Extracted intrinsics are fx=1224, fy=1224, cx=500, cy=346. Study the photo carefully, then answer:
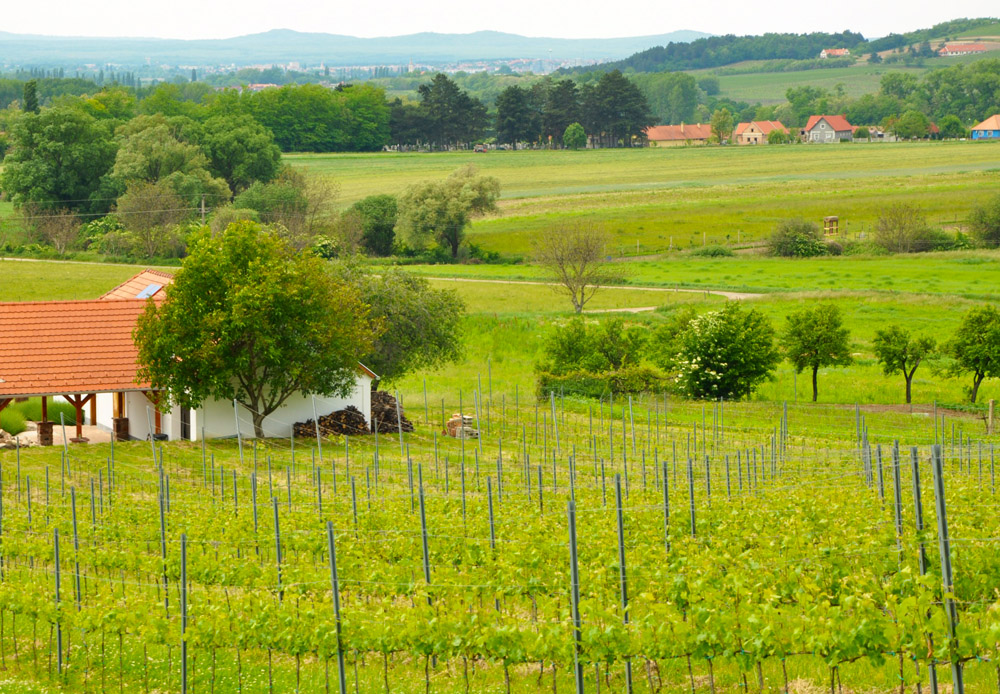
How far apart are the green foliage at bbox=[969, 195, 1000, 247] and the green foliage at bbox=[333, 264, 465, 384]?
144 ft

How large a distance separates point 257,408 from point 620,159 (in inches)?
3750

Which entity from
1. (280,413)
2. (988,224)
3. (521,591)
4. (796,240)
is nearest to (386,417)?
(280,413)

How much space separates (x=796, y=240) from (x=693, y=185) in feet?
118

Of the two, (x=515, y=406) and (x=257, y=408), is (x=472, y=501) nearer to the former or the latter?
(x=257, y=408)

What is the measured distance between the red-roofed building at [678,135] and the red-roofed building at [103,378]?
369ft

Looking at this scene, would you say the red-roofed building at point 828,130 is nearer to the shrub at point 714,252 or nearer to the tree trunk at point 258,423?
the shrub at point 714,252

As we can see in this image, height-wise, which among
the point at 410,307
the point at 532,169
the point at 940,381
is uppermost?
the point at 532,169

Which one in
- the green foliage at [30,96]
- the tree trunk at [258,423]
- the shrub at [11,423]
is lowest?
the tree trunk at [258,423]

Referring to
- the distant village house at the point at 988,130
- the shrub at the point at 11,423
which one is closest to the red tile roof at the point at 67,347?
the shrub at the point at 11,423

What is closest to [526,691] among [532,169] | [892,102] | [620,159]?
[532,169]

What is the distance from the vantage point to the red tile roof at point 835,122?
158 meters

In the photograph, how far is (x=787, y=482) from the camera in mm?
22625

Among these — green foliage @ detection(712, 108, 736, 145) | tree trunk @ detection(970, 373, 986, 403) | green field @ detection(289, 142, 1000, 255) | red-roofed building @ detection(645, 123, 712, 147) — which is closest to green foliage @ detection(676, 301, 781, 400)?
tree trunk @ detection(970, 373, 986, 403)

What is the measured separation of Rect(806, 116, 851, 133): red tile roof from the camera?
157625 mm
